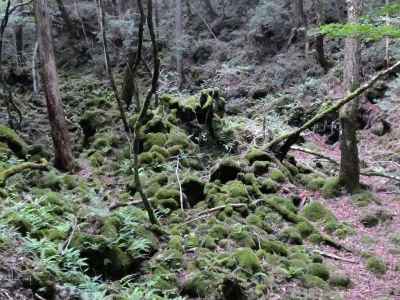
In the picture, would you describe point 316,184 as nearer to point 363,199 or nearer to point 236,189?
point 363,199

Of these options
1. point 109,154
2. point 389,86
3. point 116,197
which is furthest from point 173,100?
point 389,86

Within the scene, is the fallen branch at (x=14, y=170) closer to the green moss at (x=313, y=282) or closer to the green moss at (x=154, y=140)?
the green moss at (x=154, y=140)

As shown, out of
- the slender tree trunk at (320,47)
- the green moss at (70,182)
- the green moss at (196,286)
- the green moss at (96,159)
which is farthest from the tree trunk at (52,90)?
the slender tree trunk at (320,47)

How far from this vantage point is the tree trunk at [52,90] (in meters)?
11.2

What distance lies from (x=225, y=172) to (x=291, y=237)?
264 cm

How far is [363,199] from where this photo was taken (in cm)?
1118

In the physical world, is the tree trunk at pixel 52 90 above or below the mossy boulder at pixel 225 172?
above

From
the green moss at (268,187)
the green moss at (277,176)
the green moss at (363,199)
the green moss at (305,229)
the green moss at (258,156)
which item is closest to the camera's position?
the green moss at (305,229)

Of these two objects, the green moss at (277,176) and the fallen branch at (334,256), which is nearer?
the fallen branch at (334,256)

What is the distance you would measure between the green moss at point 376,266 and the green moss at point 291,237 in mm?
1259

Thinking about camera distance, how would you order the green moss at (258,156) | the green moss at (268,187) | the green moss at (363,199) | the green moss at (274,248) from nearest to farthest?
1. the green moss at (274,248)
2. the green moss at (268,187)
3. the green moss at (363,199)
4. the green moss at (258,156)

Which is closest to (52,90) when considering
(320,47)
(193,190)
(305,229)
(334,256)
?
(193,190)

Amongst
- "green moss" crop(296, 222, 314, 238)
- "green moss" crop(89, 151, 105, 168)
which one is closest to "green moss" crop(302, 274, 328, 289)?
"green moss" crop(296, 222, 314, 238)

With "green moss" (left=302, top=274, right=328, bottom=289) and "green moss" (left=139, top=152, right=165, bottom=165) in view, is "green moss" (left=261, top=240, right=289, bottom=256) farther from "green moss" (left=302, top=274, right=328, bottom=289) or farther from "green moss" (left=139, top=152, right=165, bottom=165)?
"green moss" (left=139, top=152, right=165, bottom=165)
